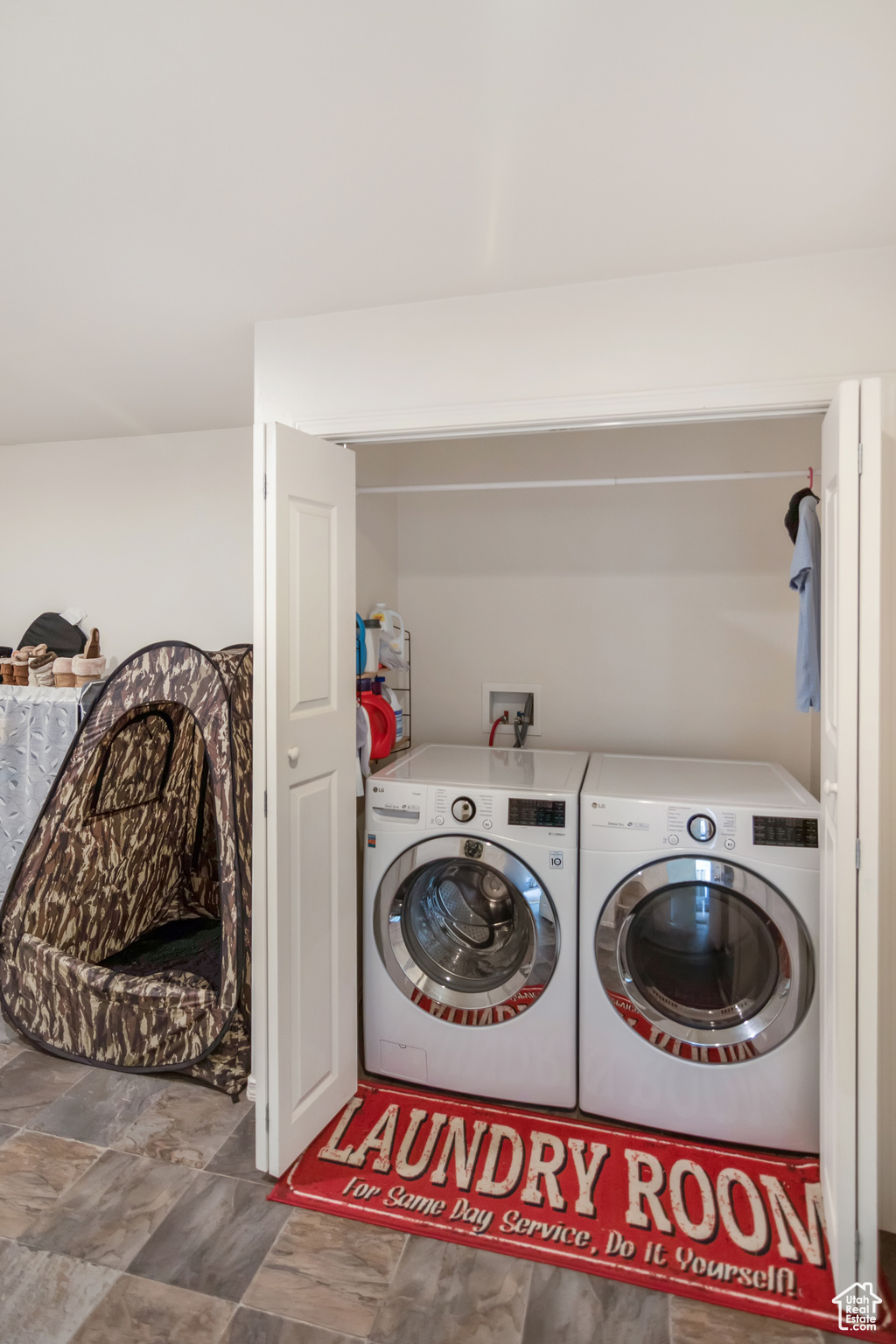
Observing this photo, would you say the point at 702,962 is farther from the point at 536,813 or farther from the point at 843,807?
the point at 843,807

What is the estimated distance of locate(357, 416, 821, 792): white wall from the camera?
9.62ft

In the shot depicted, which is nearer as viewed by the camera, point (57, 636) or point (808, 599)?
point (808, 599)

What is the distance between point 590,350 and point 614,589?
4.24ft

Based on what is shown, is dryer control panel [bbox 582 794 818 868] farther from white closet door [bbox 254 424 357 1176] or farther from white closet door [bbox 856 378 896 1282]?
white closet door [bbox 254 424 357 1176]

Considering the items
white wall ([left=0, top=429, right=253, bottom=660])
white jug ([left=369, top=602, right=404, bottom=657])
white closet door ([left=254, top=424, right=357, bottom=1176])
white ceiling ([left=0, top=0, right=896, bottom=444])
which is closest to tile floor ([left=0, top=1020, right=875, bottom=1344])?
white closet door ([left=254, top=424, right=357, bottom=1176])

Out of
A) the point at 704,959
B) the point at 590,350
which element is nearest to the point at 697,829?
the point at 704,959

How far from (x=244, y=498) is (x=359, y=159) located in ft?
6.62

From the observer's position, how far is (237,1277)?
1.72 m

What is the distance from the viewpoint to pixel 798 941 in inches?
81.9

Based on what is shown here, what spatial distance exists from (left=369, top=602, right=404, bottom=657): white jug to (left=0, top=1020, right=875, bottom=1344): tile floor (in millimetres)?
1688

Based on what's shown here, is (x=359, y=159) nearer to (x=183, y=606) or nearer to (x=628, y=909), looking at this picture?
(x=628, y=909)

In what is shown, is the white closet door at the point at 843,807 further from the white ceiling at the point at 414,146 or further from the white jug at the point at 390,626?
the white jug at the point at 390,626

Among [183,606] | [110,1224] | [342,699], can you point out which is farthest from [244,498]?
[110,1224]

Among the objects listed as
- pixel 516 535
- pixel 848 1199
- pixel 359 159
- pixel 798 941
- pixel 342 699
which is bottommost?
pixel 848 1199
